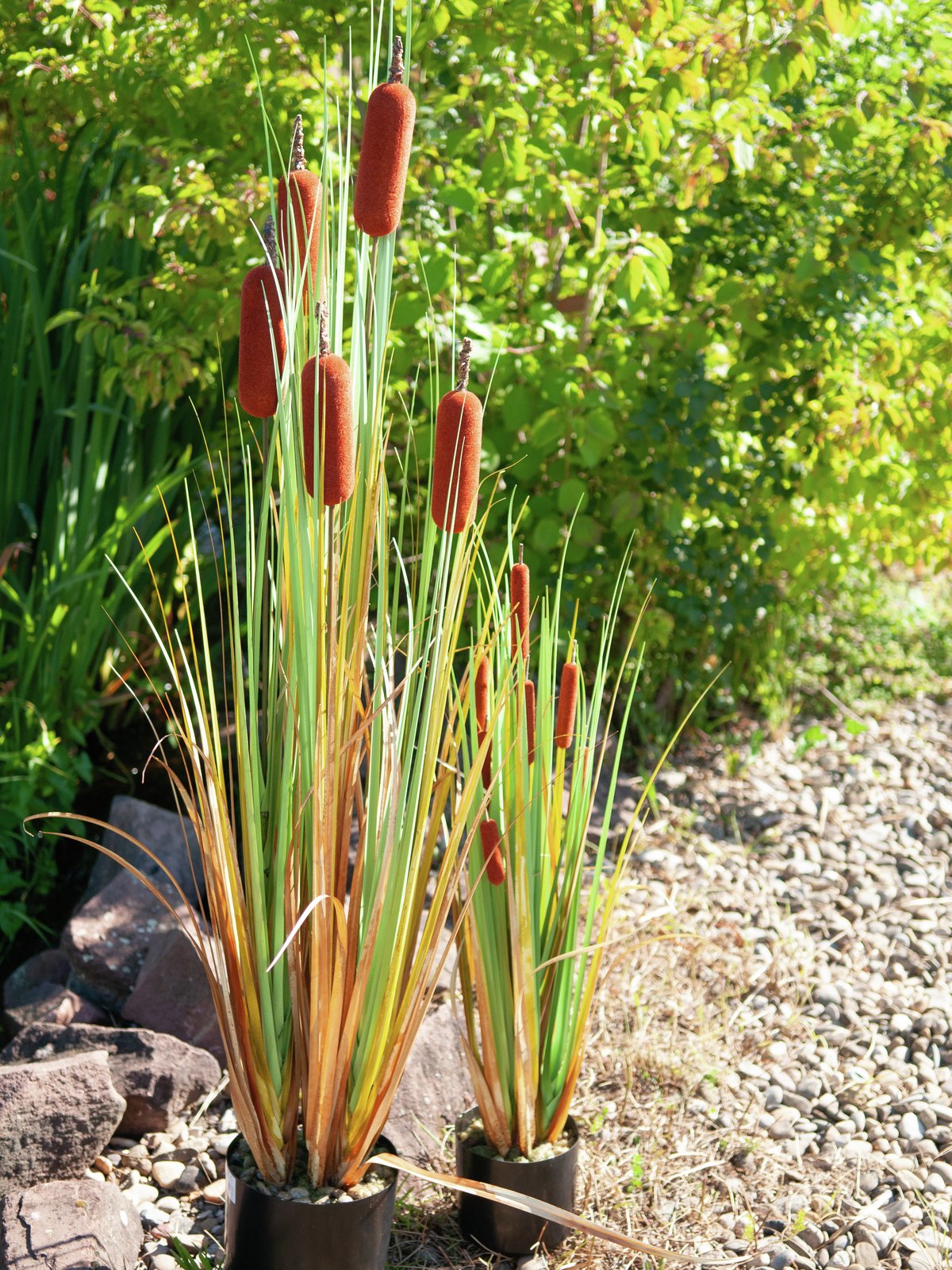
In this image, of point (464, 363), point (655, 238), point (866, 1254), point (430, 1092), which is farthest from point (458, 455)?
point (655, 238)

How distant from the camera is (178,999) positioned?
223 centimetres

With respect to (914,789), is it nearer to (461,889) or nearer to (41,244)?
(461,889)

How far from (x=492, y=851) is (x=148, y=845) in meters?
1.38

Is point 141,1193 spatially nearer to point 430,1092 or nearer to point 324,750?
point 430,1092

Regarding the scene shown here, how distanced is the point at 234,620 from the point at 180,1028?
128cm

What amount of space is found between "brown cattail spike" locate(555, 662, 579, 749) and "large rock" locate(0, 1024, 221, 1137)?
38.7 inches

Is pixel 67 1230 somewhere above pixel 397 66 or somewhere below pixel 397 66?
below

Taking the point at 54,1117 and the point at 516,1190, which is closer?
the point at 516,1190

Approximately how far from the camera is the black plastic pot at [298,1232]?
135 centimetres

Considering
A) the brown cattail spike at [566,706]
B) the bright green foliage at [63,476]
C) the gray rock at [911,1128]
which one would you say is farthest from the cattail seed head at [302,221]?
the gray rock at [911,1128]

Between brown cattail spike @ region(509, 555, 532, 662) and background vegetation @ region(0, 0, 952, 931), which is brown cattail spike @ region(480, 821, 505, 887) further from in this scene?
background vegetation @ region(0, 0, 952, 931)

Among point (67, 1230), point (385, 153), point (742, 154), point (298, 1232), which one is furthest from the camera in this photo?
point (742, 154)

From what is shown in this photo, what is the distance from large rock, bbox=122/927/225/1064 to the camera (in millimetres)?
2217

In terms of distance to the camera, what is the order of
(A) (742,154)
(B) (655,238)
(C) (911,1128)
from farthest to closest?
(B) (655,238)
(A) (742,154)
(C) (911,1128)
